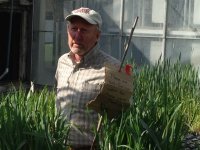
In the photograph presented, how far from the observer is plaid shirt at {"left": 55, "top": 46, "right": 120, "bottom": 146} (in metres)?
2.33

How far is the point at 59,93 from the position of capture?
256cm

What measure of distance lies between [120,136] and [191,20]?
17.7 ft

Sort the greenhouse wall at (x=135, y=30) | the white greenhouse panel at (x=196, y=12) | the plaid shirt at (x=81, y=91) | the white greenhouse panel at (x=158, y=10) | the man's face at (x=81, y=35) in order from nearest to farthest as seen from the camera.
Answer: the plaid shirt at (x=81, y=91) → the man's face at (x=81, y=35) → the white greenhouse panel at (x=196, y=12) → the greenhouse wall at (x=135, y=30) → the white greenhouse panel at (x=158, y=10)

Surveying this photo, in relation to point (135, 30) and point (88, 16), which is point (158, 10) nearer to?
point (135, 30)

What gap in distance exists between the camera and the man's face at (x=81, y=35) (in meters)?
2.47

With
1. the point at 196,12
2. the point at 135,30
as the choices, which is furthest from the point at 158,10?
the point at 196,12

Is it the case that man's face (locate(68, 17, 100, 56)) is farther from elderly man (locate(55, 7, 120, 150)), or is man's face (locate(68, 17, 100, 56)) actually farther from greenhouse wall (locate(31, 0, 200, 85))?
greenhouse wall (locate(31, 0, 200, 85))

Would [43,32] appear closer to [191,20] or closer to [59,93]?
[191,20]

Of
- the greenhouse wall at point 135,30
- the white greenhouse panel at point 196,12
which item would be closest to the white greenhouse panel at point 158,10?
the greenhouse wall at point 135,30

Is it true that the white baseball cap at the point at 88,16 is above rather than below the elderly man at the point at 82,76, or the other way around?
above

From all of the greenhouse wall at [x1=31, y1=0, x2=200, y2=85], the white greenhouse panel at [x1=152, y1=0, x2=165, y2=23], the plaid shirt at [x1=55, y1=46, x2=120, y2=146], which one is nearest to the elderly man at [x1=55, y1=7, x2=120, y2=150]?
the plaid shirt at [x1=55, y1=46, x2=120, y2=146]

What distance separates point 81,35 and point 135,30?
540 centimetres

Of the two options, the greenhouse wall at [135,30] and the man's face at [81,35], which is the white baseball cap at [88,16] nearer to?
the man's face at [81,35]

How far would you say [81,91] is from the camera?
242 centimetres
